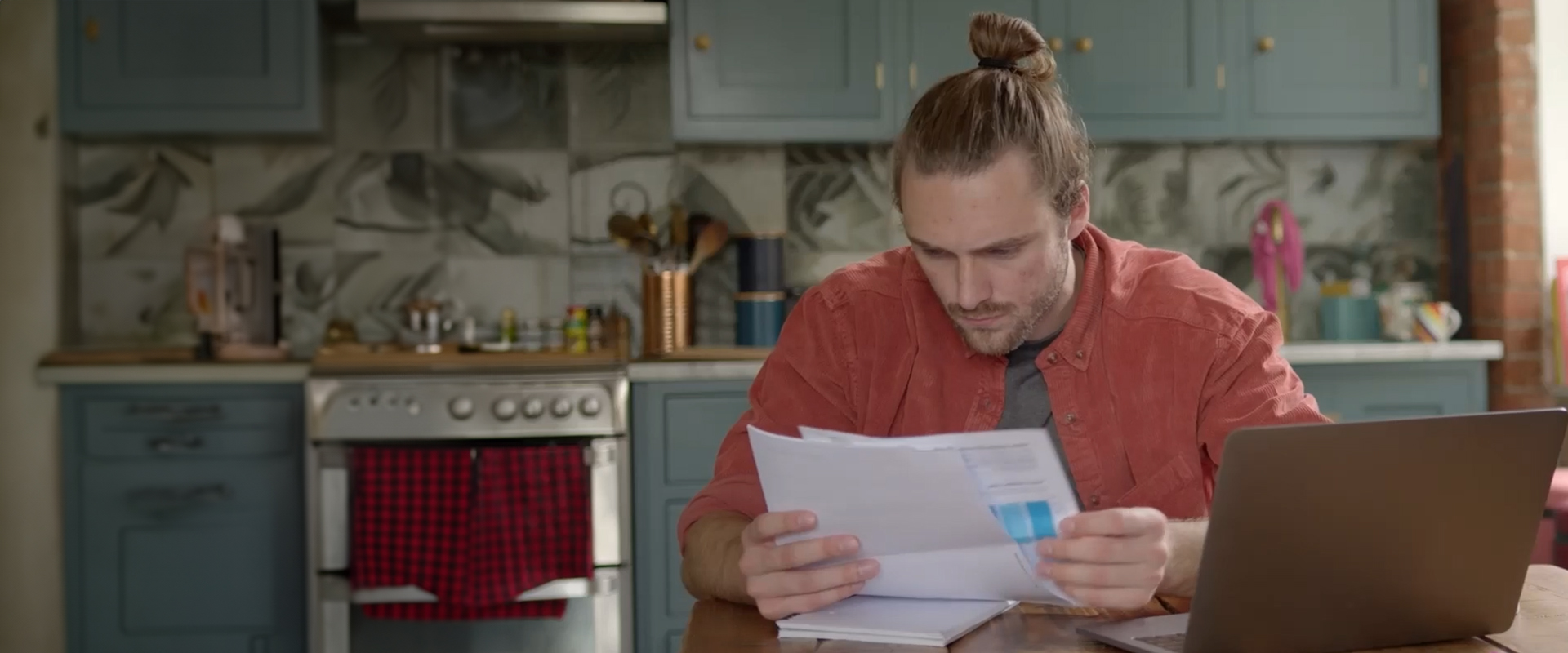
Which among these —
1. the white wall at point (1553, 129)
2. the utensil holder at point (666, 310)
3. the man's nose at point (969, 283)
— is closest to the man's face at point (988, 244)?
the man's nose at point (969, 283)

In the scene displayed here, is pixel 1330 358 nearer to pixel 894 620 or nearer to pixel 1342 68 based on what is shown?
pixel 1342 68

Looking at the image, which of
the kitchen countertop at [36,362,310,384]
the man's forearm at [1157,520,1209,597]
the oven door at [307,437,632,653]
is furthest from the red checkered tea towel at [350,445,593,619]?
the man's forearm at [1157,520,1209,597]

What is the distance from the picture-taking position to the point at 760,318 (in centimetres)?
359

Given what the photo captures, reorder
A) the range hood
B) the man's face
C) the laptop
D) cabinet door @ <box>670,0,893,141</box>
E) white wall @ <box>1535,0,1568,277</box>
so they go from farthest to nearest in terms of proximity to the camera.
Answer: white wall @ <box>1535,0,1568,277</box> < cabinet door @ <box>670,0,893,141</box> < the range hood < the man's face < the laptop

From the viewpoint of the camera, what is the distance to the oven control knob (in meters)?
3.10

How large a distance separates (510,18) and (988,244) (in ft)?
7.02

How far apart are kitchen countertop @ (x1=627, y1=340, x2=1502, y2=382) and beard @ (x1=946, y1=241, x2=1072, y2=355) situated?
163cm

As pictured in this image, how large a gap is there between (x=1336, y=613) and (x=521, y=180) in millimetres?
2943

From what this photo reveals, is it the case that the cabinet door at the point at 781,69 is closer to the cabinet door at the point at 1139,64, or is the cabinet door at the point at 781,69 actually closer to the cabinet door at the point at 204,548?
the cabinet door at the point at 1139,64

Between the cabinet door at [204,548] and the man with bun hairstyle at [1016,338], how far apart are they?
1918 mm

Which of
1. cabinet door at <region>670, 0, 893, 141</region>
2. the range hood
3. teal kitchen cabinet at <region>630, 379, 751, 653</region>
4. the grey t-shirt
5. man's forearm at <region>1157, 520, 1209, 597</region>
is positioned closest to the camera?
man's forearm at <region>1157, 520, 1209, 597</region>

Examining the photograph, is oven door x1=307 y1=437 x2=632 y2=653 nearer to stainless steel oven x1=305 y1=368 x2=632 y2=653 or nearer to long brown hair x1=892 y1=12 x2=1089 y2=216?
stainless steel oven x1=305 y1=368 x2=632 y2=653

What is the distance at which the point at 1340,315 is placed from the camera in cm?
375

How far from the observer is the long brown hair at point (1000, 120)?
1.52 metres
